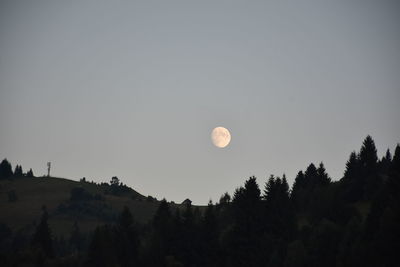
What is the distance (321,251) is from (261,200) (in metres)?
23.2

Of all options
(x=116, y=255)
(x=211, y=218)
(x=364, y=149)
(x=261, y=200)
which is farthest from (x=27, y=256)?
(x=364, y=149)

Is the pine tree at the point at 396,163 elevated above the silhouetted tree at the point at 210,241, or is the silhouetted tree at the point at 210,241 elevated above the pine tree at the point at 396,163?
the pine tree at the point at 396,163

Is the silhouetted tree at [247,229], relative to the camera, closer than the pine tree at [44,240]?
Yes

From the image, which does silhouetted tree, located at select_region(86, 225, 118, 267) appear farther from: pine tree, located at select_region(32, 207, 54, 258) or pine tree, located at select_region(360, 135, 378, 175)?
pine tree, located at select_region(360, 135, 378, 175)

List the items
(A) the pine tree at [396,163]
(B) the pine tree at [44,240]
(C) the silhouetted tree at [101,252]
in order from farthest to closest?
(B) the pine tree at [44,240] < (C) the silhouetted tree at [101,252] < (A) the pine tree at [396,163]

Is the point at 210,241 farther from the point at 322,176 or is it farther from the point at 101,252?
the point at 322,176

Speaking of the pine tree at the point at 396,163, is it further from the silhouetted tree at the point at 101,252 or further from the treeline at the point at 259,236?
the silhouetted tree at the point at 101,252

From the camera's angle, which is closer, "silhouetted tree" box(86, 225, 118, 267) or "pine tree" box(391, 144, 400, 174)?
"pine tree" box(391, 144, 400, 174)

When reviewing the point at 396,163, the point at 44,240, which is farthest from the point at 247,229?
the point at 44,240

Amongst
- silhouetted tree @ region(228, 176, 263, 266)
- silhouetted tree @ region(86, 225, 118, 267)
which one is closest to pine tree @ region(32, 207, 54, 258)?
silhouetted tree @ region(86, 225, 118, 267)

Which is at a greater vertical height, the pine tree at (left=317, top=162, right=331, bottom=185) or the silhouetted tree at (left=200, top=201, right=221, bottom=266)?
the pine tree at (left=317, top=162, right=331, bottom=185)

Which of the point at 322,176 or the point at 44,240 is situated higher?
the point at 322,176

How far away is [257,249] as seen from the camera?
10569 centimetres

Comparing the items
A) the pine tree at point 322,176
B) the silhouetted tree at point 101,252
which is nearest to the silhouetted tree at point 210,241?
the silhouetted tree at point 101,252
